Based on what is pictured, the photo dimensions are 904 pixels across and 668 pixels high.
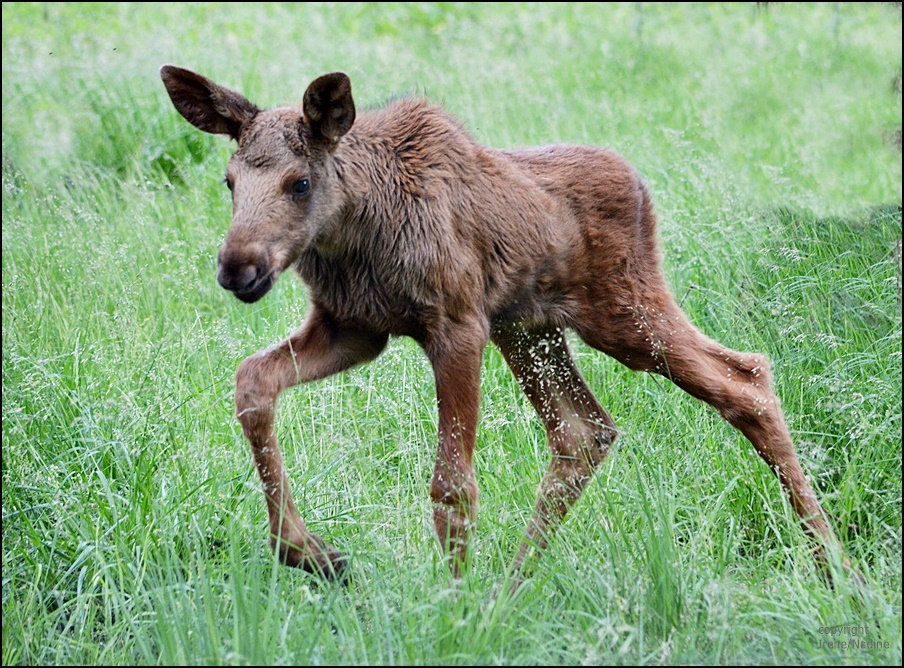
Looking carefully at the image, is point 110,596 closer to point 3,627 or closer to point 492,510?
point 3,627

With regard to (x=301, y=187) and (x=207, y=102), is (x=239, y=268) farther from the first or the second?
(x=207, y=102)

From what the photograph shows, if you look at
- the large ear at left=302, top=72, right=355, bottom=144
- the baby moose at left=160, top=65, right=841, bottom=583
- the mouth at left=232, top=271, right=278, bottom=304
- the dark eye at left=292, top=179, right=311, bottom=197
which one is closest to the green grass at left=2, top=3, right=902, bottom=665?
the baby moose at left=160, top=65, right=841, bottom=583

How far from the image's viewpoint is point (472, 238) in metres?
4.73

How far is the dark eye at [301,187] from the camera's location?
4309 mm

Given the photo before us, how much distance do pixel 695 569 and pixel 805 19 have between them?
11711 mm

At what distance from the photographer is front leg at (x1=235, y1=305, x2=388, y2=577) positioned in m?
4.20

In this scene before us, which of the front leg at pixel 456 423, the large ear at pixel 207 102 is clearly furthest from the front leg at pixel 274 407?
the large ear at pixel 207 102

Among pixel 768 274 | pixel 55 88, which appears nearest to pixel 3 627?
pixel 768 274

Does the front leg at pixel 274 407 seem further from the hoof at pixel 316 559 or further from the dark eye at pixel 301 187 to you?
the dark eye at pixel 301 187

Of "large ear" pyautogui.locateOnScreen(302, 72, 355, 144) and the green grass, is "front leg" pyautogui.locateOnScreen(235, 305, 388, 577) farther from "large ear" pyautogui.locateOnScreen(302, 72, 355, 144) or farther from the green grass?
"large ear" pyautogui.locateOnScreen(302, 72, 355, 144)

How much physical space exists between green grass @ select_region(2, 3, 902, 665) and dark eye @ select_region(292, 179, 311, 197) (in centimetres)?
121

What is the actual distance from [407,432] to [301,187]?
1.69 metres

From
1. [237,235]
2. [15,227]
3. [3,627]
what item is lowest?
[3,627]

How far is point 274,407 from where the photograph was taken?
4.34 m
